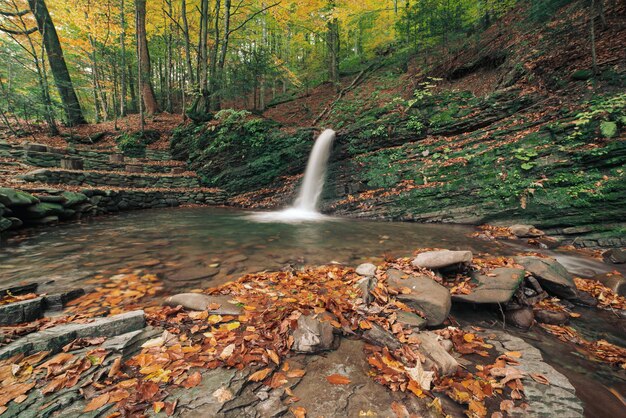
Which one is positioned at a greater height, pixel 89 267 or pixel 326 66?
pixel 326 66

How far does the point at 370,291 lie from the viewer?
258 cm

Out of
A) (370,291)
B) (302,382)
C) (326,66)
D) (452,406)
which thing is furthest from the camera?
(326,66)

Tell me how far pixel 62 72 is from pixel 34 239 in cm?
1516

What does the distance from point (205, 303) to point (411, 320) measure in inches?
80.6

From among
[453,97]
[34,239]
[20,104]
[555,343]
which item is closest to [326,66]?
[453,97]

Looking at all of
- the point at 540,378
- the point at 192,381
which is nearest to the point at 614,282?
the point at 540,378

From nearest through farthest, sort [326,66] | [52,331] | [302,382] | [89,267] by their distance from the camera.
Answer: [302,382] < [52,331] < [89,267] < [326,66]

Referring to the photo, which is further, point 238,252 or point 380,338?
point 238,252

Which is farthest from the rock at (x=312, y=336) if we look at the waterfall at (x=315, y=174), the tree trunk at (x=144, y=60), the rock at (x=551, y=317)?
the tree trunk at (x=144, y=60)

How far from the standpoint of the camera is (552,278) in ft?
10.4

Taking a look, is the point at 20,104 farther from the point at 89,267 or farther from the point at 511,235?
the point at 511,235

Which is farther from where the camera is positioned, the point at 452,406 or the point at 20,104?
the point at 20,104

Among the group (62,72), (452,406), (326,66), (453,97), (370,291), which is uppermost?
(326,66)

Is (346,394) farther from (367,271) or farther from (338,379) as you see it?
(367,271)
